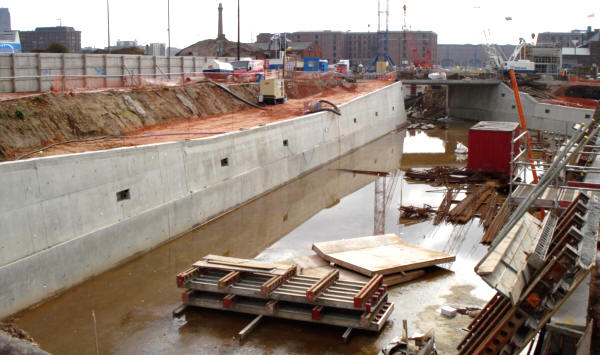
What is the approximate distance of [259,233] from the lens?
1870 cm

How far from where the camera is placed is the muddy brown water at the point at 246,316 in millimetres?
10859

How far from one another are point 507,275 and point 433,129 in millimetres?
41789

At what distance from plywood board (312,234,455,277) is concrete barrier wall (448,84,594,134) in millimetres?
28988

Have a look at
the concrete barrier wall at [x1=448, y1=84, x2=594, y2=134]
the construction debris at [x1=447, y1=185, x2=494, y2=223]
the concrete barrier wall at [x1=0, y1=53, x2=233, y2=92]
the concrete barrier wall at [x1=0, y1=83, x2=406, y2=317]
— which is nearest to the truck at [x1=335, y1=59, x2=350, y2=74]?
the concrete barrier wall at [x1=448, y1=84, x2=594, y2=134]

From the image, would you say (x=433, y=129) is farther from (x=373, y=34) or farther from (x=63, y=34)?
(x=373, y=34)

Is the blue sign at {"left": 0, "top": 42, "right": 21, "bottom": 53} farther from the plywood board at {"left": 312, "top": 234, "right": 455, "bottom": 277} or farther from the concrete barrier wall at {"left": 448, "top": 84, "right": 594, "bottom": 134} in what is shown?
the concrete barrier wall at {"left": 448, "top": 84, "right": 594, "bottom": 134}

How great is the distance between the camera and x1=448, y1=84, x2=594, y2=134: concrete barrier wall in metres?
41.4

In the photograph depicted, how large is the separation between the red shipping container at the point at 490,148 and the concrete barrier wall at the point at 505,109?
16832 millimetres

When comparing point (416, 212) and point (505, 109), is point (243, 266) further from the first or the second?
point (505, 109)

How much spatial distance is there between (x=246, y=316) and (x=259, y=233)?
22.7 ft

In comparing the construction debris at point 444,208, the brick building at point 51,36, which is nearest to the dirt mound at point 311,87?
the construction debris at point 444,208

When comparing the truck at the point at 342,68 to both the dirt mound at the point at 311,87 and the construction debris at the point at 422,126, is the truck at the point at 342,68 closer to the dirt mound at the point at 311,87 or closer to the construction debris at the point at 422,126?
the dirt mound at the point at 311,87

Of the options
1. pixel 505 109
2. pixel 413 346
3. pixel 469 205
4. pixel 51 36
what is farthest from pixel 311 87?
pixel 51 36

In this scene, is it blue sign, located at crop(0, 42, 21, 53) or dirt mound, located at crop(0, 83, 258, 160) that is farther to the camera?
blue sign, located at crop(0, 42, 21, 53)
